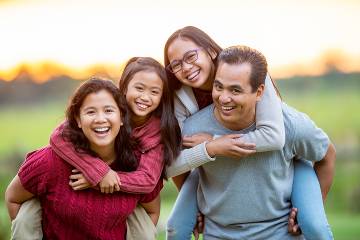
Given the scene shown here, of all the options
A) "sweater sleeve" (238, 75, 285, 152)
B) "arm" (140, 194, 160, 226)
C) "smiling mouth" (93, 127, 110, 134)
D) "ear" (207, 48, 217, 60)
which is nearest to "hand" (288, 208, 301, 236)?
"sweater sleeve" (238, 75, 285, 152)

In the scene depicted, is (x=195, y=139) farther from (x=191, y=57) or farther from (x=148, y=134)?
(x=191, y=57)

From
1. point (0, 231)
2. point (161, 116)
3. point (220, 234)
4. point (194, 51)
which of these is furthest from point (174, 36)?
point (0, 231)

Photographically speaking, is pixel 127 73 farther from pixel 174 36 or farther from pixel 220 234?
pixel 220 234

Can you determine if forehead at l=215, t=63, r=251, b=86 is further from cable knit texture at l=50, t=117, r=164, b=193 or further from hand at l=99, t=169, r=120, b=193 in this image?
hand at l=99, t=169, r=120, b=193

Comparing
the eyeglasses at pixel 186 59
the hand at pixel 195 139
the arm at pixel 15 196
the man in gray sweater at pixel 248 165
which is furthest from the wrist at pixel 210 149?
the arm at pixel 15 196

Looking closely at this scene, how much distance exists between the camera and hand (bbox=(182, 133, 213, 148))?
375 centimetres

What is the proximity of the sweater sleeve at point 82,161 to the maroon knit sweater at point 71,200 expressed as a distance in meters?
Result: 0.05

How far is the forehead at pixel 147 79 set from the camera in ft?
11.8

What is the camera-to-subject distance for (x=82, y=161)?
3490 mm

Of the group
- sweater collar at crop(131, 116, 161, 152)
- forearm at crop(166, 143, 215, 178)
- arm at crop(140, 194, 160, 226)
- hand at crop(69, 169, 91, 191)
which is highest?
sweater collar at crop(131, 116, 161, 152)

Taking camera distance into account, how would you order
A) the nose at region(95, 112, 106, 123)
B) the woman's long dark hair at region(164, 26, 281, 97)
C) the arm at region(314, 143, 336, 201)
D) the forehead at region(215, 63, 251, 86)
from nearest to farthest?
the nose at region(95, 112, 106, 123)
the forehead at region(215, 63, 251, 86)
the woman's long dark hair at region(164, 26, 281, 97)
the arm at region(314, 143, 336, 201)

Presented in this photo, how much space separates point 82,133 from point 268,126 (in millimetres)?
956

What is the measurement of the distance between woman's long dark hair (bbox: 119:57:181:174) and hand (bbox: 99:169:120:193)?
32 cm

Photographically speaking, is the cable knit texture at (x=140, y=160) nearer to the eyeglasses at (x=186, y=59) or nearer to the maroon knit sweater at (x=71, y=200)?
the maroon knit sweater at (x=71, y=200)
